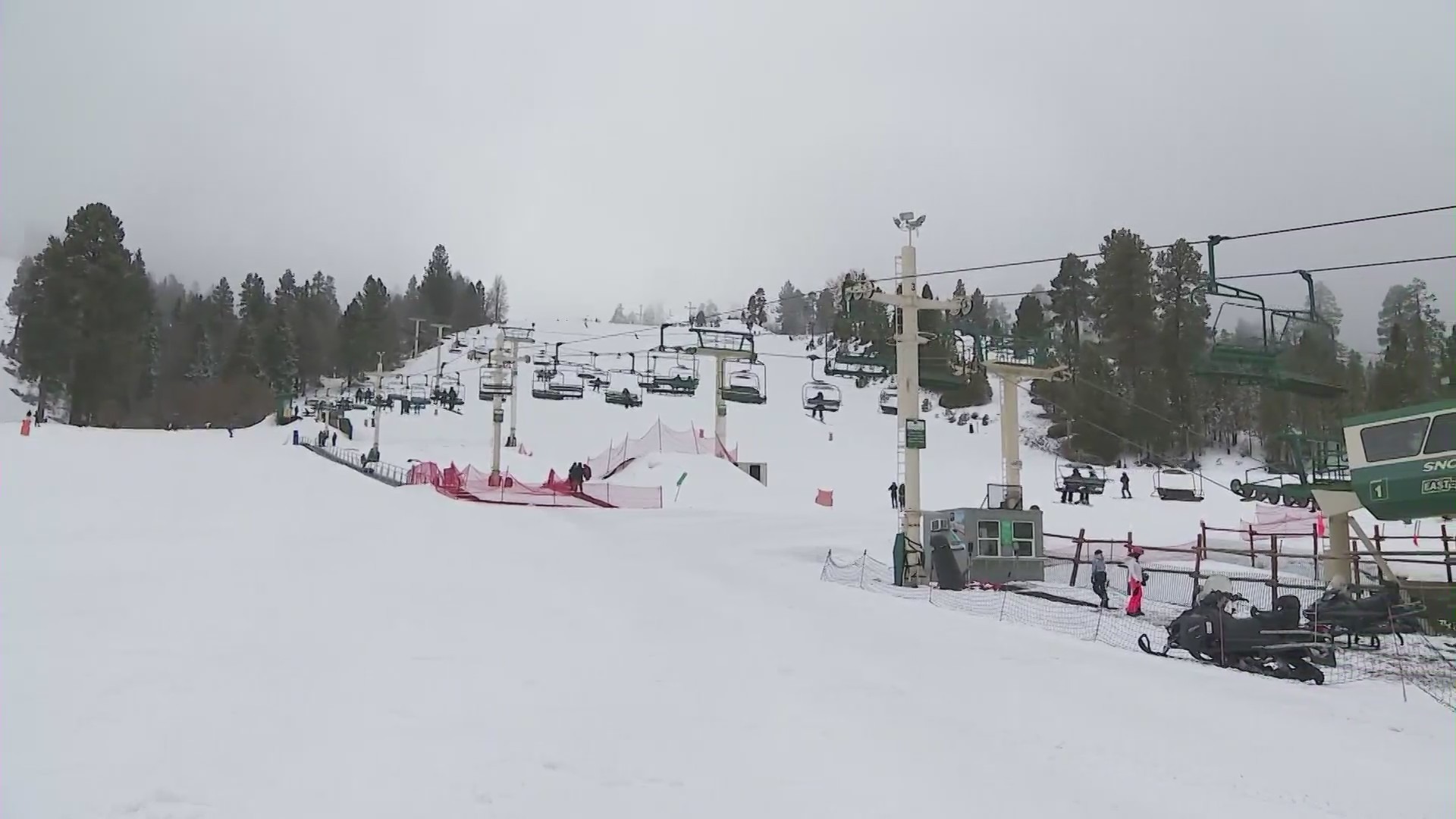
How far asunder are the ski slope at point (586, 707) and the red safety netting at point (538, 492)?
1846 centimetres

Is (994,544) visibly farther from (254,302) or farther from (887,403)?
(254,302)

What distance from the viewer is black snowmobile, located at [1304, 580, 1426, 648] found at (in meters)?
16.2

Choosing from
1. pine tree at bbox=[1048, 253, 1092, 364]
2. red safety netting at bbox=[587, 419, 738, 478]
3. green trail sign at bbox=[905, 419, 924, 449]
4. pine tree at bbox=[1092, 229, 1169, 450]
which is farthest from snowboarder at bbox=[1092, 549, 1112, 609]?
pine tree at bbox=[1048, 253, 1092, 364]

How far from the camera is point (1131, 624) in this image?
17531 mm

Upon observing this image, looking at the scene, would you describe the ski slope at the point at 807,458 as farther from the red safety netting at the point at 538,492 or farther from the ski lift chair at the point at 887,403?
the ski lift chair at the point at 887,403

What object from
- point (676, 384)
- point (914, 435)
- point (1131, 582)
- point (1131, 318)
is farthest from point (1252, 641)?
point (1131, 318)

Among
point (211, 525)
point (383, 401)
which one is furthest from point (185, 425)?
point (211, 525)

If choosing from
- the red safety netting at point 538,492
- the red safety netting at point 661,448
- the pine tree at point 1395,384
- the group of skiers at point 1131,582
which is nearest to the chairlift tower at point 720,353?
the red safety netting at point 661,448

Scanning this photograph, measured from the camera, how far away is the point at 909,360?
24125 millimetres

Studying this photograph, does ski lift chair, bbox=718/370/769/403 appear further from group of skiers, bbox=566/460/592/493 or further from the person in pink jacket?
the person in pink jacket

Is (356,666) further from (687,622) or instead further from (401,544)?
(401,544)

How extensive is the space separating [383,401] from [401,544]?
64.4 m

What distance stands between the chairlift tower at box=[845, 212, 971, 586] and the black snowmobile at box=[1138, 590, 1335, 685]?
8980mm

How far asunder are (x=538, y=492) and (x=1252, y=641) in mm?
28487
